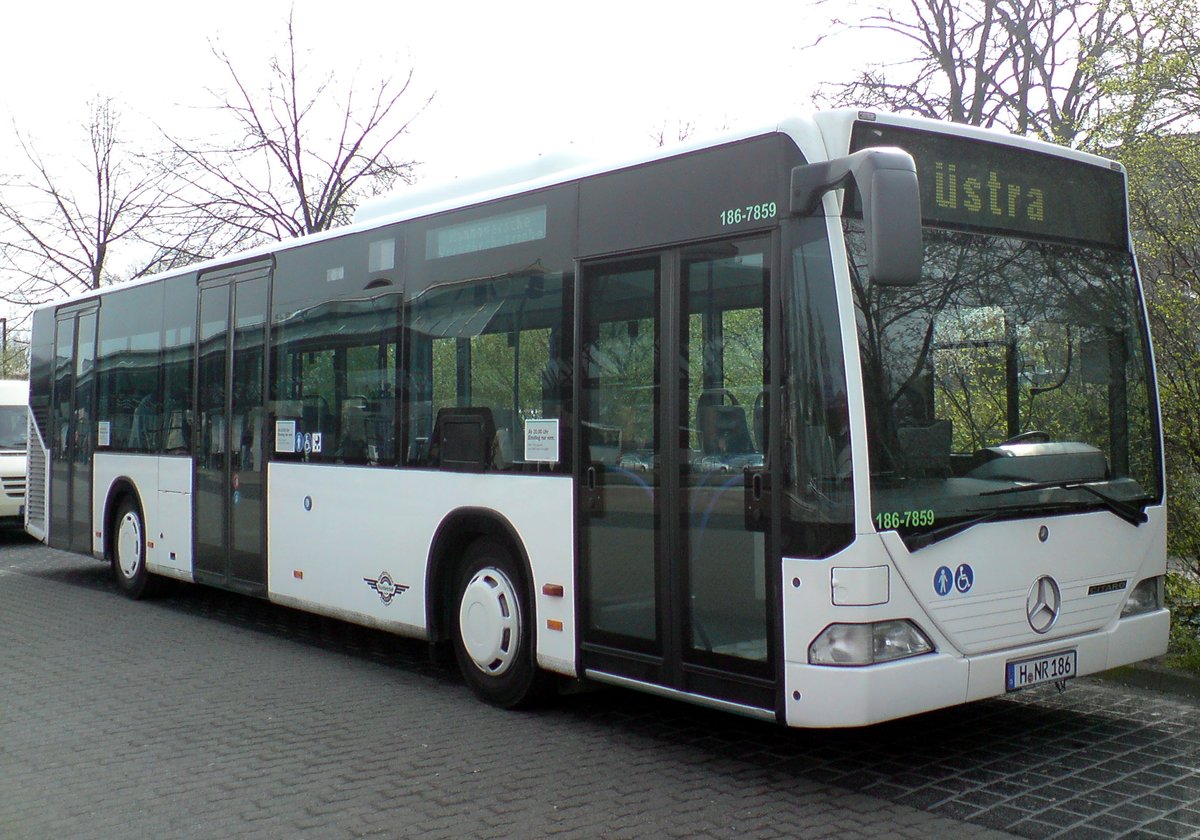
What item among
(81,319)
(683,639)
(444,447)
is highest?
(81,319)

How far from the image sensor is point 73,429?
13.8 m

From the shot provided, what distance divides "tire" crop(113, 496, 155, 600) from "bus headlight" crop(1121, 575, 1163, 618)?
9.26 m

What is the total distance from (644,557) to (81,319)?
974 centimetres

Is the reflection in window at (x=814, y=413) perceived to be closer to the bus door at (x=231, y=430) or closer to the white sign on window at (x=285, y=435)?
the white sign on window at (x=285, y=435)

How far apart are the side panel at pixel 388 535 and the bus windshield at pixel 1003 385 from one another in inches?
80.1

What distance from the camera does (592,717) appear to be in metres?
7.20

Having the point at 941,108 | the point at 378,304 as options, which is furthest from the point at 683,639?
the point at 941,108

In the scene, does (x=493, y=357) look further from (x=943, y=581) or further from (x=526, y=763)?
(x=943, y=581)

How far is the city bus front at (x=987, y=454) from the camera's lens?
5.33 meters

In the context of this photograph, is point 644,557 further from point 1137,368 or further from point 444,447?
point 1137,368

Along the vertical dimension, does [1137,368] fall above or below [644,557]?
above

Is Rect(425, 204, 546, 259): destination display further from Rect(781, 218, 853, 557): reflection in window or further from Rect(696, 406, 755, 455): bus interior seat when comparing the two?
Rect(781, 218, 853, 557): reflection in window

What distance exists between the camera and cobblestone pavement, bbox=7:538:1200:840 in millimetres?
5211

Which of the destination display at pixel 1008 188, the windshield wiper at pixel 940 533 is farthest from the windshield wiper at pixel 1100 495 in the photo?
the destination display at pixel 1008 188
